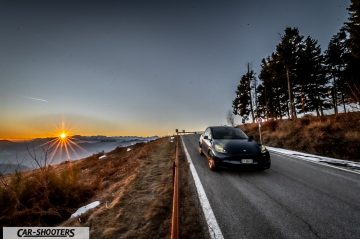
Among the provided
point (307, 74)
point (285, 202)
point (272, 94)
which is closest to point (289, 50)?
point (307, 74)

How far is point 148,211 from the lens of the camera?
14.9 ft

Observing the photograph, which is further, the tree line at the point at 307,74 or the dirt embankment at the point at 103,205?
the tree line at the point at 307,74

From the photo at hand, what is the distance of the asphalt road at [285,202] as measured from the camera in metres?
3.60

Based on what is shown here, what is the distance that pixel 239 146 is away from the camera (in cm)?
816

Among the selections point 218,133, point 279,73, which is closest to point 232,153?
point 218,133

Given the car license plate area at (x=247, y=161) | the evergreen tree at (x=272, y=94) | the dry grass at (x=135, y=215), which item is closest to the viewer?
the dry grass at (x=135, y=215)

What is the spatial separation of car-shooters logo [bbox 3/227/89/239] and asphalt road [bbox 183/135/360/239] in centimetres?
240

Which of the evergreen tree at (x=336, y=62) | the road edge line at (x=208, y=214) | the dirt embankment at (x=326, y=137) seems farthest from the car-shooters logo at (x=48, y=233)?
the evergreen tree at (x=336, y=62)

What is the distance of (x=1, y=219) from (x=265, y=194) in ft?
19.7

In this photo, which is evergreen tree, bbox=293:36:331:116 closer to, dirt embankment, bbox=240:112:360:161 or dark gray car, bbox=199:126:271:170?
dirt embankment, bbox=240:112:360:161

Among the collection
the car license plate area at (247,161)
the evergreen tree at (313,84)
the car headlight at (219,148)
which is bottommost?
the car license plate area at (247,161)

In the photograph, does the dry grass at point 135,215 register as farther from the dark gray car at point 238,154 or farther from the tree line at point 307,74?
the tree line at point 307,74

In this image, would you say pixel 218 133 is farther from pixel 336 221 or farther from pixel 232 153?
A: pixel 336 221

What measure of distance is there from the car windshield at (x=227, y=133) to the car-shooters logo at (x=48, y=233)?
660 centimetres
